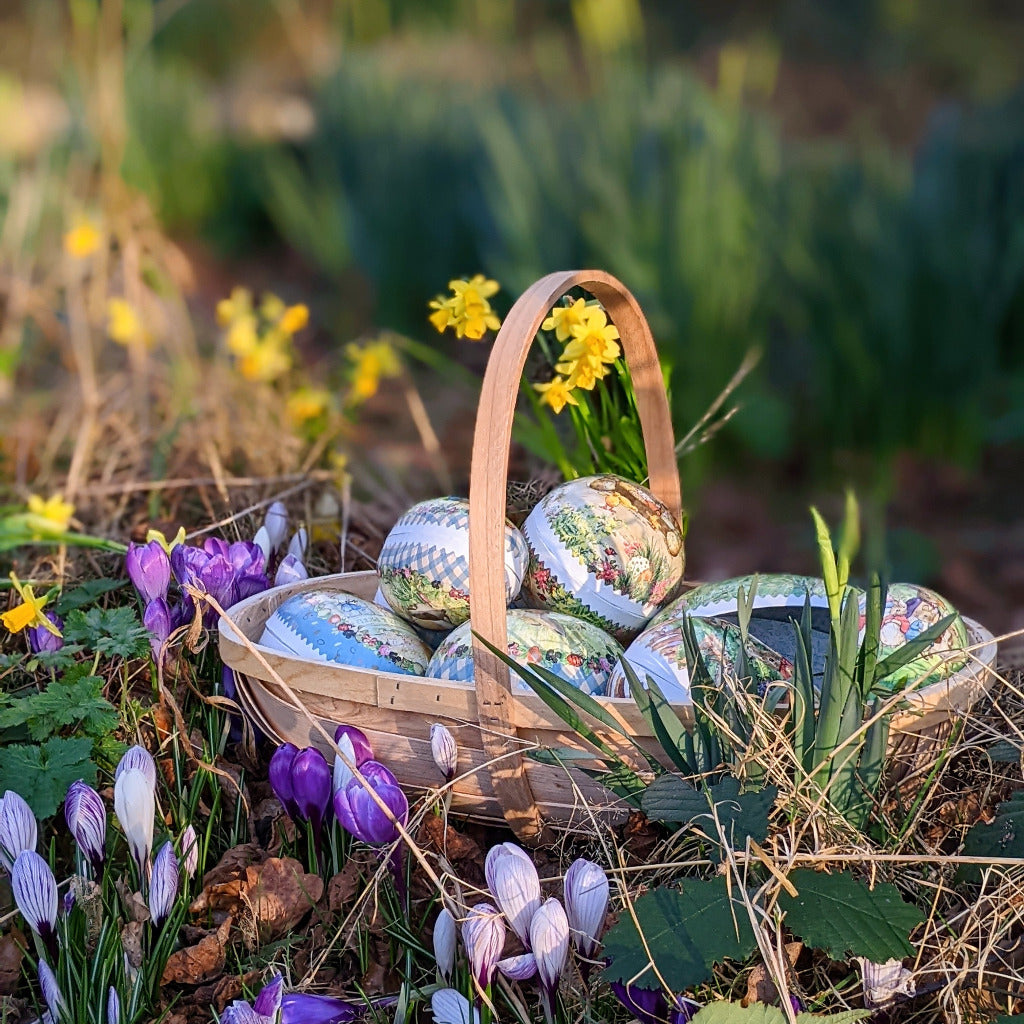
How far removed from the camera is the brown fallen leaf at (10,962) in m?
1.18

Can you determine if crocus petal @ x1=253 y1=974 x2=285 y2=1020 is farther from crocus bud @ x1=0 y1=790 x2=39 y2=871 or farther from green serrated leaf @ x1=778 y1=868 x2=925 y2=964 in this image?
green serrated leaf @ x1=778 y1=868 x2=925 y2=964

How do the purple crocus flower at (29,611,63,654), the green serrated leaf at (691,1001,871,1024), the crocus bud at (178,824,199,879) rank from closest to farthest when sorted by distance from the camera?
the green serrated leaf at (691,1001,871,1024), the crocus bud at (178,824,199,879), the purple crocus flower at (29,611,63,654)

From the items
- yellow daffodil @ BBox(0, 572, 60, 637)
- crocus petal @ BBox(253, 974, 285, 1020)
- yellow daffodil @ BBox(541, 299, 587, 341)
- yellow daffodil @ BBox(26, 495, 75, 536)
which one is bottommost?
crocus petal @ BBox(253, 974, 285, 1020)

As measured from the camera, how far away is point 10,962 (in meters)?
1.19

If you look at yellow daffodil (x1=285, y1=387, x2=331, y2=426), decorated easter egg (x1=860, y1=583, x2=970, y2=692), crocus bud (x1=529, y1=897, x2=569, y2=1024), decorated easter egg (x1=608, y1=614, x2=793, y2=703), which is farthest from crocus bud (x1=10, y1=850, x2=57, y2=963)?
yellow daffodil (x1=285, y1=387, x2=331, y2=426)

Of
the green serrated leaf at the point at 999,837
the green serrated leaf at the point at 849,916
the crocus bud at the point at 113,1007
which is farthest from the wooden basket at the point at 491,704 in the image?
the crocus bud at the point at 113,1007

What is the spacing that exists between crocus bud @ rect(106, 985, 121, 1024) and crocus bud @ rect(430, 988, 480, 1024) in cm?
31

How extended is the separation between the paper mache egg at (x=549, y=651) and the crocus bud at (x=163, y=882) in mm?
353

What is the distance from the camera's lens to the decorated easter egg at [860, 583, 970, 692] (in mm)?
1228

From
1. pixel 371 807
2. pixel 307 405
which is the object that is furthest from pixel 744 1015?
pixel 307 405

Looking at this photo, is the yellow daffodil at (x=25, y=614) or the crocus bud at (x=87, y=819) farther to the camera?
the yellow daffodil at (x=25, y=614)

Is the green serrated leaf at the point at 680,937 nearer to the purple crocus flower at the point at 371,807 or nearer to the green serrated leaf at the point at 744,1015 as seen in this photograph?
the green serrated leaf at the point at 744,1015

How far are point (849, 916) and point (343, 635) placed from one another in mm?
654

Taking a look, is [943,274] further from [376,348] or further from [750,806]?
[750,806]
